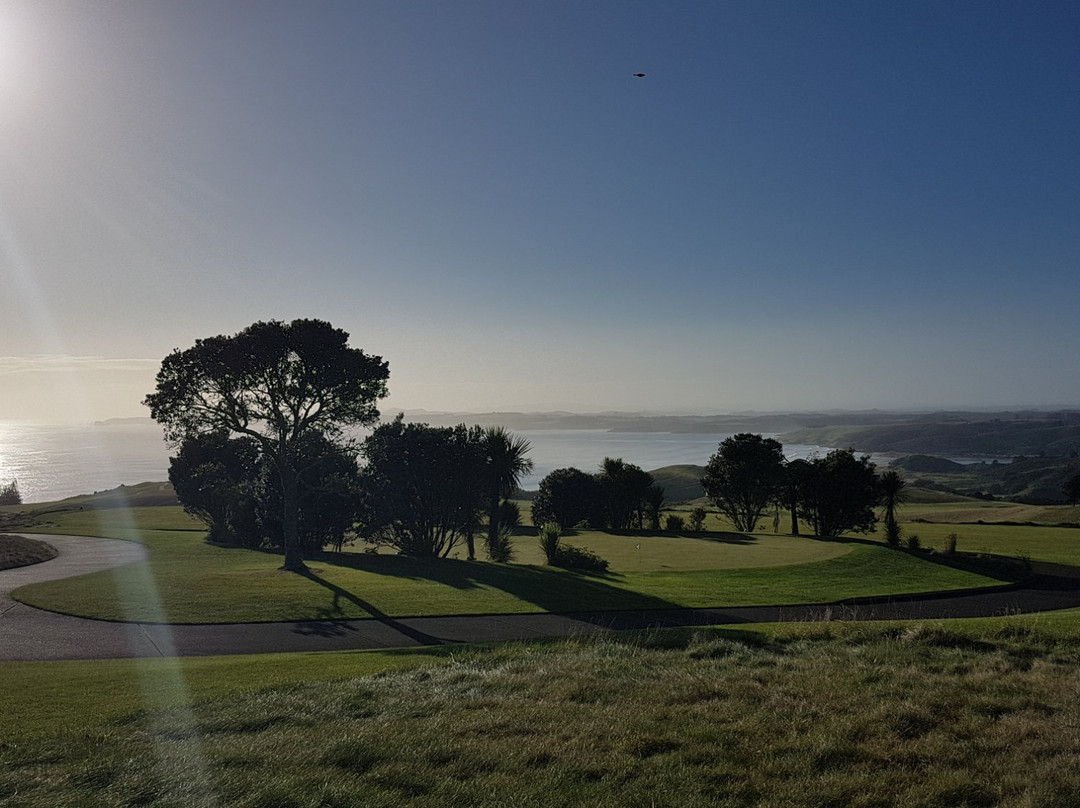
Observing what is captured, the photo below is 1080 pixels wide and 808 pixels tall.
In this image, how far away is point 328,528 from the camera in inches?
1897

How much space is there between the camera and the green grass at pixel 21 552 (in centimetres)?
3447

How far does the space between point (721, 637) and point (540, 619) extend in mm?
7805

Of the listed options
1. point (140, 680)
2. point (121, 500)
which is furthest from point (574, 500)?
point (121, 500)

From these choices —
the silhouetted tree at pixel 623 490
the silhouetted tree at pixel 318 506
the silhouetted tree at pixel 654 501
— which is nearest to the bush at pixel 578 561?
the silhouetted tree at pixel 318 506

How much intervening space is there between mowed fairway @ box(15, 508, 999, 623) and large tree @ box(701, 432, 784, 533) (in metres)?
17.9

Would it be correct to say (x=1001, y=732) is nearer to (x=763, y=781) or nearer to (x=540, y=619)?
(x=763, y=781)

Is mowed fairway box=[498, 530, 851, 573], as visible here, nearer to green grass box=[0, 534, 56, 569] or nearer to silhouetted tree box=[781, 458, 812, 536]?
silhouetted tree box=[781, 458, 812, 536]

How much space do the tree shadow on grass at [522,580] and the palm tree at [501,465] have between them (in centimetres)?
884

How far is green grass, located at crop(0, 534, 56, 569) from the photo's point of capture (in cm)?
3447

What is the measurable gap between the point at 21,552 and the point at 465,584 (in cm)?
2734

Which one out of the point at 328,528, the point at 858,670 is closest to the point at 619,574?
the point at 858,670

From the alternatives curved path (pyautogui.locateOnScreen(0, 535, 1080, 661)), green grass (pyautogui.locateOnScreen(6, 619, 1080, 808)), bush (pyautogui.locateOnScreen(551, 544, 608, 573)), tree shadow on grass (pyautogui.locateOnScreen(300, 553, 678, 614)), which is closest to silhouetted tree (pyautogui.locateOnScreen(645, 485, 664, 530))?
bush (pyautogui.locateOnScreen(551, 544, 608, 573))

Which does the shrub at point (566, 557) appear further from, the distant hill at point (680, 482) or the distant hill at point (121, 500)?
the distant hill at point (680, 482)

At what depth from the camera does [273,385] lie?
32.8m
